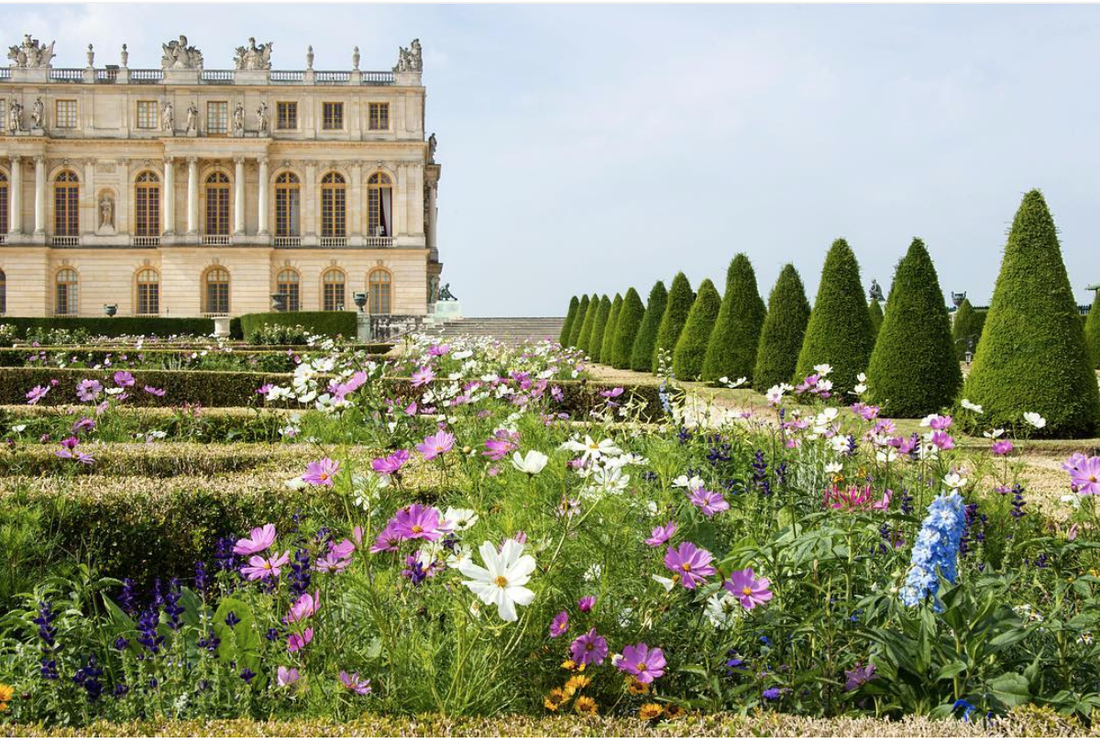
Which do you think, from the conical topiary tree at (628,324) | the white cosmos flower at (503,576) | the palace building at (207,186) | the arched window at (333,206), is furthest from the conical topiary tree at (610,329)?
the white cosmos flower at (503,576)

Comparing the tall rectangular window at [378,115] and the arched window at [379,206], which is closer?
the tall rectangular window at [378,115]

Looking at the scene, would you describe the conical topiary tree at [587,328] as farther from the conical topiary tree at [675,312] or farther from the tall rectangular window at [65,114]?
the tall rectangular window at [65,114]

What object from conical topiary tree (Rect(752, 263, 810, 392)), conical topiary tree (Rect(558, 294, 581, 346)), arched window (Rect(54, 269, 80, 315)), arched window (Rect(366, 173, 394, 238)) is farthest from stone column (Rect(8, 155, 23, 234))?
conical topiary tree (Rect(752, 263, 810, 392))

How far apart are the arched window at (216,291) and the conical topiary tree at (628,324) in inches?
880

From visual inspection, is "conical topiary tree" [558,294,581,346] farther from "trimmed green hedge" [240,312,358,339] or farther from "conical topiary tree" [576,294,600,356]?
"trimmed green hedge" [240,312,358,339]

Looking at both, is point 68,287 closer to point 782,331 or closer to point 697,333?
point 697,333

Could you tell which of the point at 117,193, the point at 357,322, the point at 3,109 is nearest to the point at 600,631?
the point at 357,322

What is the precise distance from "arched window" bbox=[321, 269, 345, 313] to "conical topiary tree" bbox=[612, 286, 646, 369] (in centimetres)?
2000

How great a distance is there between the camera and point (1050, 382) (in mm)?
9164

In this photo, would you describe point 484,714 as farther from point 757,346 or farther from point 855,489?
point 757,346

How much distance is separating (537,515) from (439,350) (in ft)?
16.7

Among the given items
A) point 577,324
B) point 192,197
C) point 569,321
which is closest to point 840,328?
point 577,324

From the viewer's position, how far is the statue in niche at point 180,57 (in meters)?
38.0

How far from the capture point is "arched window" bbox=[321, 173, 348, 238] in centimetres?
3850
